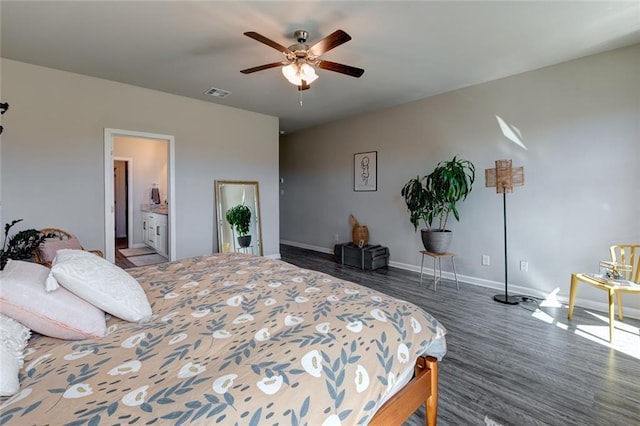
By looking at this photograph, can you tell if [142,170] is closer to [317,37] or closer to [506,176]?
[317,37]

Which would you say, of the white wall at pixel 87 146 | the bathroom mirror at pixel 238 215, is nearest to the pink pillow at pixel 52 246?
the white wall at pixel 87 146

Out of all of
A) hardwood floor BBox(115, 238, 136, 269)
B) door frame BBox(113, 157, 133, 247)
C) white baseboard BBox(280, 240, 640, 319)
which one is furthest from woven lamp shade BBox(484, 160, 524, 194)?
door frame BBox(113, 157, 133, 247)

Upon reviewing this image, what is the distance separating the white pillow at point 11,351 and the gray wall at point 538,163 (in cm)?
444

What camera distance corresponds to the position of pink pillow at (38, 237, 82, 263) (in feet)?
9.78

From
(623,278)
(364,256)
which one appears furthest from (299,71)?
(623,278)

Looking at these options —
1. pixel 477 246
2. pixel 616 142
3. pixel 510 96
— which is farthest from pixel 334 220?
pixel 616 142

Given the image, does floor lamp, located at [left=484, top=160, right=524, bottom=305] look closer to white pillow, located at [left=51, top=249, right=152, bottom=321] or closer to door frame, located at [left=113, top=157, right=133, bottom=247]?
white pillow, located at [left=51, top=249, right=152, bottom=321]

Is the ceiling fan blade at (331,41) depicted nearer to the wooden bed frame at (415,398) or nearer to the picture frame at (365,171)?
the wooden bed frame at (415,398)

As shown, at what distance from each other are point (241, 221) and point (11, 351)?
4089mm

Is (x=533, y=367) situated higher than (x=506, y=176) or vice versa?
(x=506, y=176)

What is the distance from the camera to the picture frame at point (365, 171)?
5.19 meters

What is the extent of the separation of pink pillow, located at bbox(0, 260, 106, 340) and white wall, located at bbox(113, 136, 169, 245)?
610 cm

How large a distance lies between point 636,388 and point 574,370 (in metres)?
0.30

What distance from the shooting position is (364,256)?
4820 millimetres
